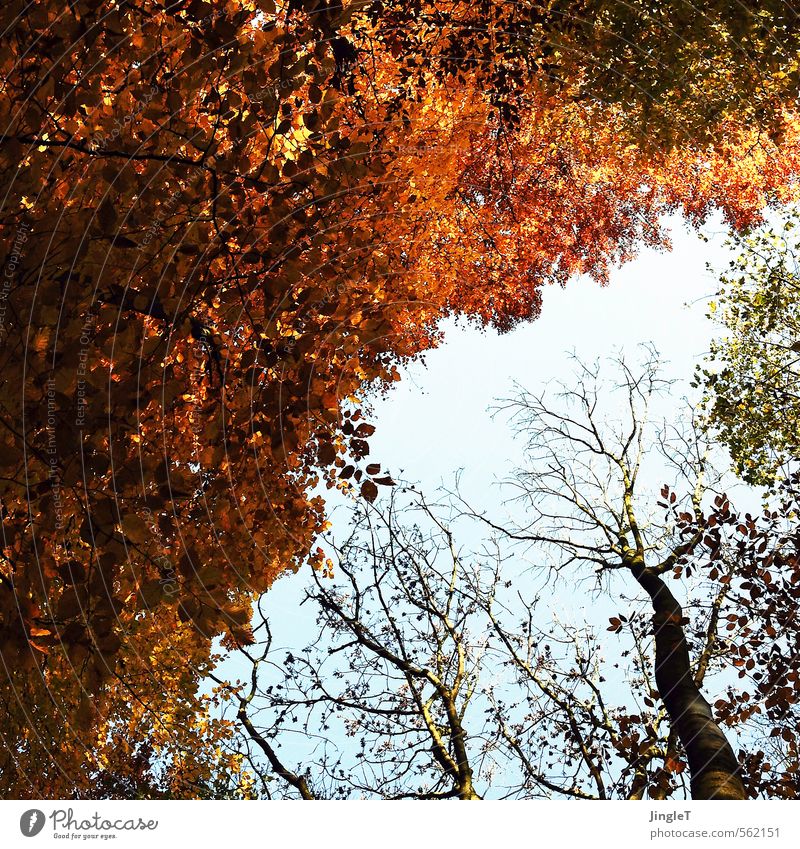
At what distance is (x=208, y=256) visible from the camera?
789 cm

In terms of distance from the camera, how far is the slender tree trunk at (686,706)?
8938 millimetres

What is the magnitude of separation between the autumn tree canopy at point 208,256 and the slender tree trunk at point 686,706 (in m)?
4.50

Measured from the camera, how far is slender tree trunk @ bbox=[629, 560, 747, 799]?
8938 millimetres

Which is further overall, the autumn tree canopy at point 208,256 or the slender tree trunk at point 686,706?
the slender tree trunk at point 686,706

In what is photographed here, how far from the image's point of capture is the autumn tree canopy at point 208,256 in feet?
21.7

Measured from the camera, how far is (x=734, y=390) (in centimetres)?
1230

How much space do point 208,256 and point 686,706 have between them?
26.2 ft

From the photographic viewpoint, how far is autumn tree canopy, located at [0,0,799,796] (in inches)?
261

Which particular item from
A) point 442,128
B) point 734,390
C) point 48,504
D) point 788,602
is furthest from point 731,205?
point 48,504

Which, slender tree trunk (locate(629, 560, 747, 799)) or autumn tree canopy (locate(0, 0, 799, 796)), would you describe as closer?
autumn tree canopy (locate(0, 0, 799, 796))

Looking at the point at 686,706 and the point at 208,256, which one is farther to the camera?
the point at 686,706

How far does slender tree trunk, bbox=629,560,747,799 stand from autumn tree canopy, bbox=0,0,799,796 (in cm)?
450

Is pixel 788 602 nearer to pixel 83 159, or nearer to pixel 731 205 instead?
pixel 83 159

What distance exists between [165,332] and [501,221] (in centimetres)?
1740
